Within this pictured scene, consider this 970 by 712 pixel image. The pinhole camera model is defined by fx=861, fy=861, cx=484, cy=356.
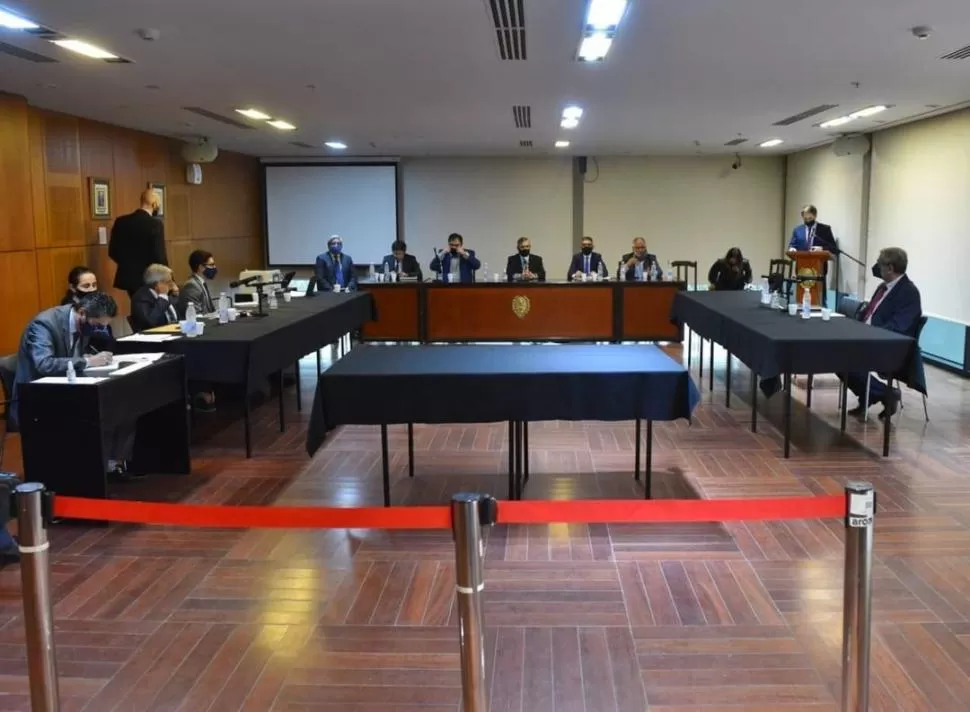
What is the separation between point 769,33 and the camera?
492cm

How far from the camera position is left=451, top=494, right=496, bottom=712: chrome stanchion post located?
196 centimetres

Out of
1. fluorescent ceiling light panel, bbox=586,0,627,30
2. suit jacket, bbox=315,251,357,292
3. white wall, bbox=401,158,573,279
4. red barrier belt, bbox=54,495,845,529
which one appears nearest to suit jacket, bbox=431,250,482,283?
suit jacket, bbox=315,251,357,292

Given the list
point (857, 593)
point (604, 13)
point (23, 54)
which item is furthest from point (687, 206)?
point (857, 593)

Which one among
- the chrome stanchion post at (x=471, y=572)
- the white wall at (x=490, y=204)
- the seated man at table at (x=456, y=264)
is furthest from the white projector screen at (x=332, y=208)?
the chrome stanchion post at (x=471, y=572)

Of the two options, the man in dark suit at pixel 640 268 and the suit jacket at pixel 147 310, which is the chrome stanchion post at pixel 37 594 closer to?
the suit jacket at pixel 147 310

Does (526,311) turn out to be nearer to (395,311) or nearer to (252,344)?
(395,311)

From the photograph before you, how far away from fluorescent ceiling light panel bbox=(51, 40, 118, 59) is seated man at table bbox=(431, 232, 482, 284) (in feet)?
16.6

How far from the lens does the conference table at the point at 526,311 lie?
9.61 metres

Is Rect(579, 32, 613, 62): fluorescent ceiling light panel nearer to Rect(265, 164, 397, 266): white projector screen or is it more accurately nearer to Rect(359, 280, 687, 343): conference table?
Rect(359, 280, 687, 343): conference table

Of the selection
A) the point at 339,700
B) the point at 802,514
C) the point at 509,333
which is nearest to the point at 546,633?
the point at 339,700

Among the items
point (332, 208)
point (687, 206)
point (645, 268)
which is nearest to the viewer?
point (645, 268)

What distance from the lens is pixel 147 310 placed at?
5953mm

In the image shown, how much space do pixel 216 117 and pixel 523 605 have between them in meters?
6.99

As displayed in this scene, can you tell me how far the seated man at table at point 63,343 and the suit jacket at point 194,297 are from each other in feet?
6.13
